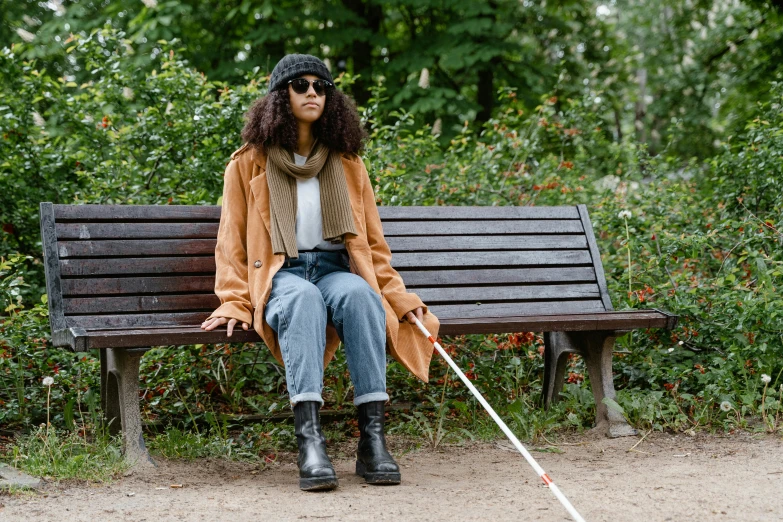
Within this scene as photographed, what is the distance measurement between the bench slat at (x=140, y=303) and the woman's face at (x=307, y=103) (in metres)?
0.86

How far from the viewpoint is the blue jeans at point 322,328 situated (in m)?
3.19

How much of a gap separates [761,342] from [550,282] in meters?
0.99

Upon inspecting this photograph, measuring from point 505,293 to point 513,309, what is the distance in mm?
97

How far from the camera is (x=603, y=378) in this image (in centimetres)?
400

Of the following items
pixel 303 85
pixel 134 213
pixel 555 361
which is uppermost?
pixel 303 85

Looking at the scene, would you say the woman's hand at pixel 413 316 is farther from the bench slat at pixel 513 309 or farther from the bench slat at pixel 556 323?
the bench slat at pixel 513 309

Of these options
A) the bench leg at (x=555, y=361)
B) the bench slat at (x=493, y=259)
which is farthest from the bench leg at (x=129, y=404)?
the bench leg at (x=555, y=361)

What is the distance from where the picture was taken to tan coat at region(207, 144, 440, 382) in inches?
136

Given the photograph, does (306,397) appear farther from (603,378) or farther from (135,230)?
(603,378)

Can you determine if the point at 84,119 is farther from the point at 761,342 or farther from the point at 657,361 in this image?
the point at 761,342

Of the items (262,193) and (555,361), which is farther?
(555,361)

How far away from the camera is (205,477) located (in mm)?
3354

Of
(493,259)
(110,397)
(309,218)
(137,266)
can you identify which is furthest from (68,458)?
(493,259)

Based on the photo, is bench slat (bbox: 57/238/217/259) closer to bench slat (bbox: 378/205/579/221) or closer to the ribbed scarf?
the ribbed scarf
